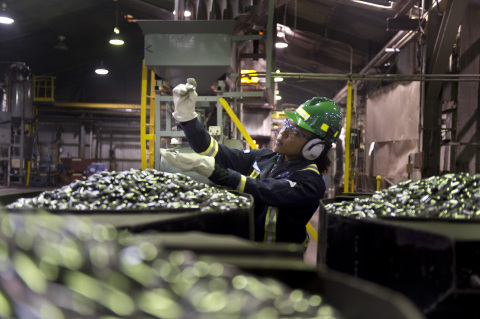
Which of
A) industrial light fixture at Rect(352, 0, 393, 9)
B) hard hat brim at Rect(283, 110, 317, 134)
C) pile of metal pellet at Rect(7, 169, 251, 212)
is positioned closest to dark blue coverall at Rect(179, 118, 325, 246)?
hard hat brim at Rect(283, 110, 317, 134)

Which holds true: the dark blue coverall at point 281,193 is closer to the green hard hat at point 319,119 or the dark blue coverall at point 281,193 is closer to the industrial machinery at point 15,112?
the green hard hat at point 319,119

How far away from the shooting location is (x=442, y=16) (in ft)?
19.7

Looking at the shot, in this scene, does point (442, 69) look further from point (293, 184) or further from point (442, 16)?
point (293, 184)

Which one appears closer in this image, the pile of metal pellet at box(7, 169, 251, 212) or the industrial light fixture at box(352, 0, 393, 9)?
the pile of metal pellet at box(7, 169, 251, 212)

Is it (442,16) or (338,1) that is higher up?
(338,1)

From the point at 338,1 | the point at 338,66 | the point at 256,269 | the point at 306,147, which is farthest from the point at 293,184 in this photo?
the point at 338,66

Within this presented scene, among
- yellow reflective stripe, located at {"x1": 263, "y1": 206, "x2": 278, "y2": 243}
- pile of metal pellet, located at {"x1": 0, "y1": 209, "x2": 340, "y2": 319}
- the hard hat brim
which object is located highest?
the hard hat brim

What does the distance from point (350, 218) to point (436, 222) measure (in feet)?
1.05

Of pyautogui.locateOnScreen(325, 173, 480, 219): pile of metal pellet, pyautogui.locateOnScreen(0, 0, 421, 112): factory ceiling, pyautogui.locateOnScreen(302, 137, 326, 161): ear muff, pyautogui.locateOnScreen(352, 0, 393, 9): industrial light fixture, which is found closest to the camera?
pyautogui.locateOnScreen(325, 173, 480, 219): pile of metal pellet

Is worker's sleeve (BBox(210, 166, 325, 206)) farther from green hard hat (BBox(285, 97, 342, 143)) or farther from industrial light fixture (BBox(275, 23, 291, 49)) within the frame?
industrial light fixture (BBox(275, 23, 291, 49))

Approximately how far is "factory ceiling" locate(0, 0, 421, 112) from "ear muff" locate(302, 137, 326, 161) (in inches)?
110

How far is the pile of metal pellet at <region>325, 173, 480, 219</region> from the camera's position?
1.62 m

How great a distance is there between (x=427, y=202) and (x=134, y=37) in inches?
596

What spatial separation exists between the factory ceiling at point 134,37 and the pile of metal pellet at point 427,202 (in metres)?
3.66
